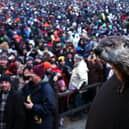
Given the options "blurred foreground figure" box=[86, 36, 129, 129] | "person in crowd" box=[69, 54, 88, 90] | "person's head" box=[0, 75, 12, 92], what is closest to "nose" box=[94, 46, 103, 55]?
"blurred foreground figure" box=[86, 36, 129, 129]

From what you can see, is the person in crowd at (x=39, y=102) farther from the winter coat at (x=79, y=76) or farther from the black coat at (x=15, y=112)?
the winter coat at (x=79, y=76)

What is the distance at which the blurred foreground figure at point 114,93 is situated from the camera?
916 millimetres

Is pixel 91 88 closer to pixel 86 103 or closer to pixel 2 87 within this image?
pixel 86 103

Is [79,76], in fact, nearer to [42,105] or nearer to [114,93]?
[42,105]

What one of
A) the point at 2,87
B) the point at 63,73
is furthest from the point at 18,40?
the point at 2,87

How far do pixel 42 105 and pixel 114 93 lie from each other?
10.4 ft

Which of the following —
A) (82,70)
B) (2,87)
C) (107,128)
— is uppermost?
(107,128)

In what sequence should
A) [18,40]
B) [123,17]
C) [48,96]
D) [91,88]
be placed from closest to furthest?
[48,96] → [91,88] → [18,40] → [123,17]

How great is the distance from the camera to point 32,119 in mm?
4301

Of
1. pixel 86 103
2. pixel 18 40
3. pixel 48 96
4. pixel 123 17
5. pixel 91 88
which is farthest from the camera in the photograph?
pixel 123 17

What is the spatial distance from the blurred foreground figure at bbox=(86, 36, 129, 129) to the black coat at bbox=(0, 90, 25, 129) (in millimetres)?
3114

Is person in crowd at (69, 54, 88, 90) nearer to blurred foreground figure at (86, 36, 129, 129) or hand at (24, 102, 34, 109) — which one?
hand at (24, 102, 34, 109)

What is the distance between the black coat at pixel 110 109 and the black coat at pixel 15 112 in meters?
3.10

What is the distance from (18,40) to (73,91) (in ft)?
23.3
